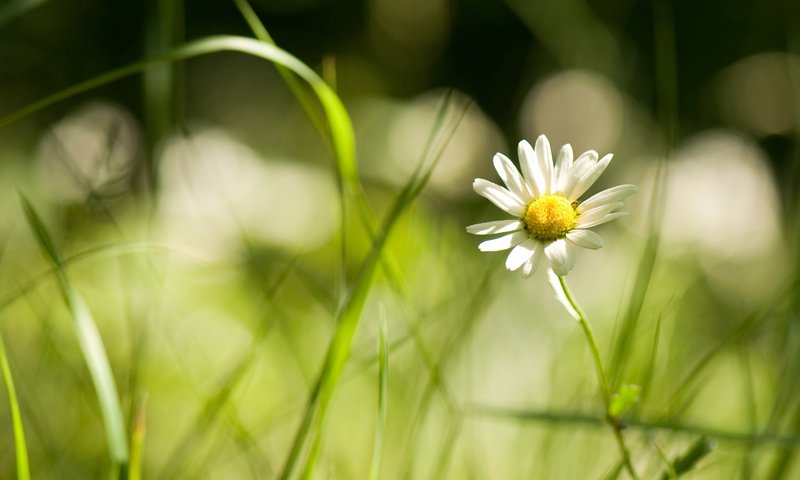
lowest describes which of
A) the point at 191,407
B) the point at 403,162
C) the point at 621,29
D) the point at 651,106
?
the point at 191,407

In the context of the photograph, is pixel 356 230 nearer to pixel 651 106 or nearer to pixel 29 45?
pixel 651 106

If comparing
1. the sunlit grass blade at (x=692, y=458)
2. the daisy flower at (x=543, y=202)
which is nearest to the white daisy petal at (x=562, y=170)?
the daisy flower at (x=543, y=202)

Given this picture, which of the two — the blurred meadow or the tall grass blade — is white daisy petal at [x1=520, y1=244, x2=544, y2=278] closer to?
the blurred meadow

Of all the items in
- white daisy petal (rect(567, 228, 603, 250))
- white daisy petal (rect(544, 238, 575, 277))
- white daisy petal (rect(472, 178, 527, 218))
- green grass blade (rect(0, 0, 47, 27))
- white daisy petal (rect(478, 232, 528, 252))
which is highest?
green grass blade (rect(0, 0, 47, 27))

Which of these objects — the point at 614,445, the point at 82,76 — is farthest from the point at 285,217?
the point at 82,76

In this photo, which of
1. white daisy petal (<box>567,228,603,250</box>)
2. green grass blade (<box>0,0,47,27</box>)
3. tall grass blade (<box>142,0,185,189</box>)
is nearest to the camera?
white daisy petal (<box>567,228,603,250</box>)

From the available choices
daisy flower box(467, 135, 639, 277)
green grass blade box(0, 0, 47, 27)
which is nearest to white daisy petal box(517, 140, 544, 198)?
daisy flower box(467, 135, 639, 277)

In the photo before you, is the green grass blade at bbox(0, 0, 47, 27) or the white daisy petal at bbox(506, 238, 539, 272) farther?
the green grass blade at bbox(0, 0, 47, 27)
